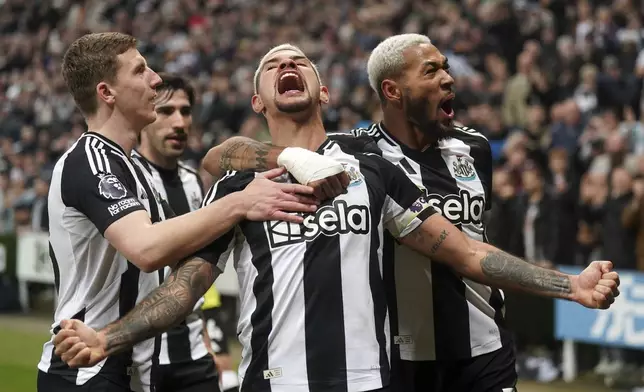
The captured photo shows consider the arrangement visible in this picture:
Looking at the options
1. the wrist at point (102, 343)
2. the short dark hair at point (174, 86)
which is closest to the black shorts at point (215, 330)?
the short dark hair at point (174, 86)

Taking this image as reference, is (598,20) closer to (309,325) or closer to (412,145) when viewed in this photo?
(412,145)

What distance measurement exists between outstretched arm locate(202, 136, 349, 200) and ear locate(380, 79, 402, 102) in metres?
0.87

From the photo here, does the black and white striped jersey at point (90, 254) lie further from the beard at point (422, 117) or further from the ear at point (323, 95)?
the beard at point (422, 117)

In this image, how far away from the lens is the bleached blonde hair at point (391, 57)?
5.30m

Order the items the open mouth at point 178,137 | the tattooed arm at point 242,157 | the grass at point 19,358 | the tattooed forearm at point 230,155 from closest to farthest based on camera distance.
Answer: the tattooed arm at point 242,157 < the tattooed forearm at point 230,155 < the open mouth at point 178,137 < the grass at point 19,358

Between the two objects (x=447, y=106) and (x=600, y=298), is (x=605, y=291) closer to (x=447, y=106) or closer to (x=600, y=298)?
(x=600, y=298)

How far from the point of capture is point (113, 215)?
431 cm

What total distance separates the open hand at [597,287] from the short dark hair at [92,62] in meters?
2.18

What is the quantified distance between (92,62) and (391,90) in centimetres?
149

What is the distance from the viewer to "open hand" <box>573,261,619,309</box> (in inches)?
172

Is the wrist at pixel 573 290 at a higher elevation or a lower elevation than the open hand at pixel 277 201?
lower

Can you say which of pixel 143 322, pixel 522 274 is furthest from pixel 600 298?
pixel 143 322

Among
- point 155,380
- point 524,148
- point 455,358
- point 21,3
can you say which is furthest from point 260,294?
point 21,3

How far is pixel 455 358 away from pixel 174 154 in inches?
89.6
